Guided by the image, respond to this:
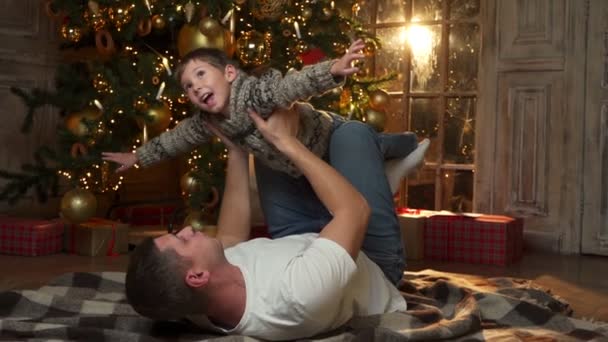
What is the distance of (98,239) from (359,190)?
1807 millimetres

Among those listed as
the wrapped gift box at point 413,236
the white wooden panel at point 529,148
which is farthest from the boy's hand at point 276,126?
the white wooden panel at point 529,148

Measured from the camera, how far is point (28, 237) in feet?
11.7

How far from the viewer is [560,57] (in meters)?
4.08

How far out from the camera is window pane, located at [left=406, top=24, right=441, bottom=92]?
14.9 feet

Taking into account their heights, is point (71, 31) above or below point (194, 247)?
above

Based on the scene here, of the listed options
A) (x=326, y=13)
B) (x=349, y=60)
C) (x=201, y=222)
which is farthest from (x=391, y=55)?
(x=349, y=60)

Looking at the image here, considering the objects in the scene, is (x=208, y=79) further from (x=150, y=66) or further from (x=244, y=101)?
(x=150, y=66)

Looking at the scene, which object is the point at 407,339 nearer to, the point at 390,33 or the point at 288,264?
the point at 288,264

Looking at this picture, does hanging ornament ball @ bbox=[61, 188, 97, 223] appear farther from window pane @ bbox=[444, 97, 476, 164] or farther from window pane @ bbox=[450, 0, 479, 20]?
window pane @ bbox=[450, 0, 479, 20]

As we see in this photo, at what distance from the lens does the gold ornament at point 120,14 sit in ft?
11.4

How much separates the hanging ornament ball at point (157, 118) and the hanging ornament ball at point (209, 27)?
0.38 meters

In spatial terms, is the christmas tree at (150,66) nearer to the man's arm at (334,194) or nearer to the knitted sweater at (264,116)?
the knitted sweater at (264,116)

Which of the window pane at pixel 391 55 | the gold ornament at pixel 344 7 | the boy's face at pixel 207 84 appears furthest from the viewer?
the window pane at pixel 391 55

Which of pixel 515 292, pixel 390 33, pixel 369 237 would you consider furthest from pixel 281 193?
pixel 390 33
